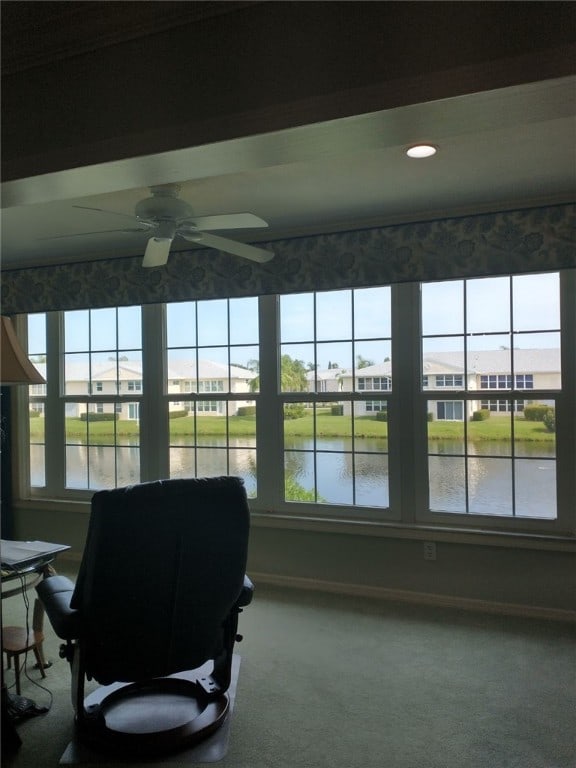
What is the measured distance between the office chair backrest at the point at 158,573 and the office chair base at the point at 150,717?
0.89 ft

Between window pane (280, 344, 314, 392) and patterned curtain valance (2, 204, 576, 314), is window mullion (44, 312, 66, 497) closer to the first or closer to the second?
patterned curtain valance (2, 204, 576, 314)

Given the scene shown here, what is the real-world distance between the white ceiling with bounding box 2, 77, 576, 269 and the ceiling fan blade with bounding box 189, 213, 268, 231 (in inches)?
7.6

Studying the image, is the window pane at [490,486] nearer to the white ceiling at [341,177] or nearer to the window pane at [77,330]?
the white ceiling at [341,177]

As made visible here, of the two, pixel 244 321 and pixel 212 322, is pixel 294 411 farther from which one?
pixel 212 322

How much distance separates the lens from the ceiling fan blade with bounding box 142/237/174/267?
2.88 metres

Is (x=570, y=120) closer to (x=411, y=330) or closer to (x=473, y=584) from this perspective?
(x=411, y=330)

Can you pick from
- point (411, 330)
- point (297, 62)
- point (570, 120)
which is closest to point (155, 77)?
point (297, 62)

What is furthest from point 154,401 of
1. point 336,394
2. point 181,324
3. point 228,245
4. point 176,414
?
point 228,245

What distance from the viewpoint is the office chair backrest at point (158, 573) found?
6.41 ft

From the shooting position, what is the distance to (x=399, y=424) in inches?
149

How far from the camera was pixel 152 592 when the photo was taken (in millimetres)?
2008

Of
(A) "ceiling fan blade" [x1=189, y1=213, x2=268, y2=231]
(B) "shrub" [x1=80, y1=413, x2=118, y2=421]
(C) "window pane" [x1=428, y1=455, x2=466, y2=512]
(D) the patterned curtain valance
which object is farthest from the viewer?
(B) "shrub" [x1=80, y1=413, x2=118, y2=421]

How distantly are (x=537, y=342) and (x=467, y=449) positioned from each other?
0.81 metres

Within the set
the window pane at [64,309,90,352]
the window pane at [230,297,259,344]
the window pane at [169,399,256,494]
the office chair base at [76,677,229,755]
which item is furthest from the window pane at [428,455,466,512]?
the window pane at [64,309,90,352]
